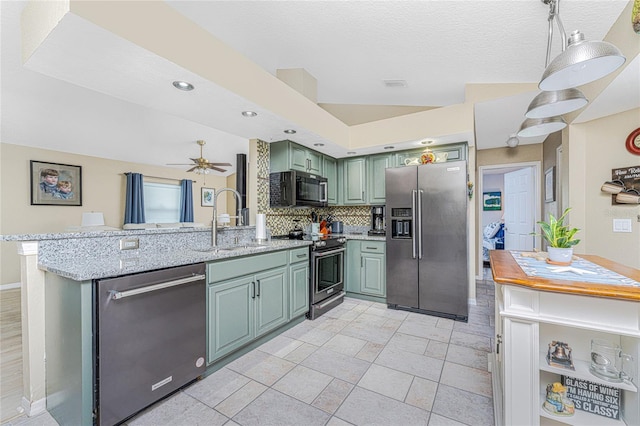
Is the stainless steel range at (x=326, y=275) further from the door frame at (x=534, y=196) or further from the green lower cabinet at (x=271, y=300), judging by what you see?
the door frame at (x=534, y=196)

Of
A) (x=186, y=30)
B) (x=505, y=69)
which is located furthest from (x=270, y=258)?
(x=505, y=69)

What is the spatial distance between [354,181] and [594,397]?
336 cm

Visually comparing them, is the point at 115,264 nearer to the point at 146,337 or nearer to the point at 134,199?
the point at 146,337

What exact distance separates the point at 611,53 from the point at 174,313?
8.76ft

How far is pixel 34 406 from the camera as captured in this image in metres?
1.66

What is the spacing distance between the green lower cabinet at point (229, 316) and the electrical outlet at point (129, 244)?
658 mm

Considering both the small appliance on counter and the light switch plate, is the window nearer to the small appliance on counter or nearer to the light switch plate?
the small appliance on counter

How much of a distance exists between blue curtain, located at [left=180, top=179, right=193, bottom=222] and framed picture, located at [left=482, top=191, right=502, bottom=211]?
25.9 ft

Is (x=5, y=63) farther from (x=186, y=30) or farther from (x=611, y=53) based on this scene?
(x=611, y=53)

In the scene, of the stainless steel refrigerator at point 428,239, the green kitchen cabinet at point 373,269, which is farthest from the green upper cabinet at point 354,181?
the green kitchen cabinet at point 373,269

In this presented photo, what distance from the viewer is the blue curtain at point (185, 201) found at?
705cm

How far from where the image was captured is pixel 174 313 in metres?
1.75

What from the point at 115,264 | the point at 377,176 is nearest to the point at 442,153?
the point at 377,176

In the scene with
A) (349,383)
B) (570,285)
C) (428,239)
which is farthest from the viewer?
(428,239)
